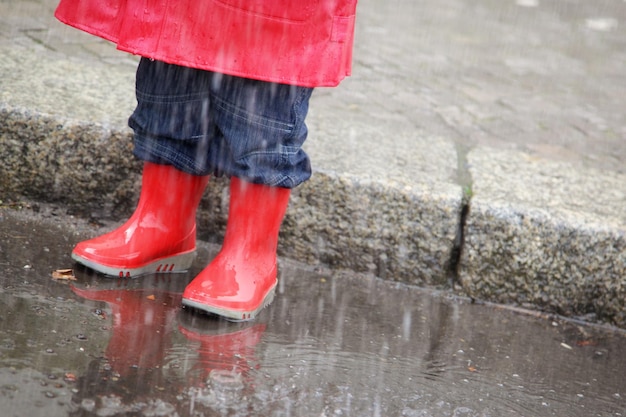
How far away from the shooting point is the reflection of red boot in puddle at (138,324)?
154 centimetres

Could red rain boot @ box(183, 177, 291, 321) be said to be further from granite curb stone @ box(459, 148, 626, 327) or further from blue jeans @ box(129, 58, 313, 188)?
granite curb stone @ box(459, 148, 626, 327)

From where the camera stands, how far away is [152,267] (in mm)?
2006

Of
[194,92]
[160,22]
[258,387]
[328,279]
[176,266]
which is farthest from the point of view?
[328,279]

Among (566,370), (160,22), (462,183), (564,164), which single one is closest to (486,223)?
(462,183)

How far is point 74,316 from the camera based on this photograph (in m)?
1.67

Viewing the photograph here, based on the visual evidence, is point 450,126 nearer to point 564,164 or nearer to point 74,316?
point 564,164

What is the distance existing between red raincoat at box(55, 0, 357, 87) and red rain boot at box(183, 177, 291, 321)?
1.04ft

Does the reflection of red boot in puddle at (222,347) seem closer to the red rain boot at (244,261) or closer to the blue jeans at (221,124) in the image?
the red rain boot at (244,261)

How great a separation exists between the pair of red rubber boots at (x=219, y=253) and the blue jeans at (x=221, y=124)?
0.06 m

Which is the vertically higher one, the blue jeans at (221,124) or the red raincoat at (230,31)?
the red raincoat at (230,31)


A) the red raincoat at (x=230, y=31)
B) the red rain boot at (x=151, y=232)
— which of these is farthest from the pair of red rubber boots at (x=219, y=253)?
the red raincoat at (x=230, y=31)

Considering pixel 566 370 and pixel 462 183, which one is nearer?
pixel 566 370

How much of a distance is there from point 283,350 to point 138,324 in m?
0.32

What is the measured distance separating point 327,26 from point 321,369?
29.5 inches
